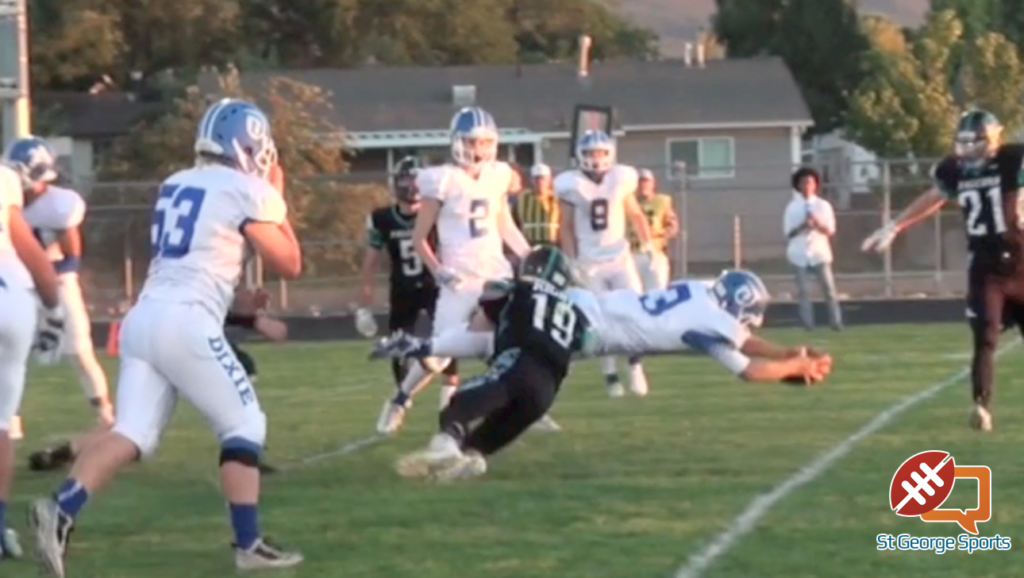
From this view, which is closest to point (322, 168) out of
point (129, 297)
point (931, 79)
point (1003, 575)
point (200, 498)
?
point (129, 297)

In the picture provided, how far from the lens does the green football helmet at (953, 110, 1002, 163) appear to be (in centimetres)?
1048

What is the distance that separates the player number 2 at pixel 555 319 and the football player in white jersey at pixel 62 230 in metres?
2.60

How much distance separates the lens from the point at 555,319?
8.91 metres

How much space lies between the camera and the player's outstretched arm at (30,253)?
7.73 meters

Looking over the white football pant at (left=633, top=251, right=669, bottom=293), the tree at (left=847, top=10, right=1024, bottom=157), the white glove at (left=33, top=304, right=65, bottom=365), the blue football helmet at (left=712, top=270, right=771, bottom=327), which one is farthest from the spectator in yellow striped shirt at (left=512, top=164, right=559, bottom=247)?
the tree at (left=847, top=10, right=1024, bottom=157)

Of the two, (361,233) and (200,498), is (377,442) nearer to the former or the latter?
(200,498)

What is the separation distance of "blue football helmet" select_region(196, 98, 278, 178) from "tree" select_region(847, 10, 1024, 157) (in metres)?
34.6

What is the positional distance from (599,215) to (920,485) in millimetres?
5284

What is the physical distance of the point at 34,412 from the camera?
13758mm

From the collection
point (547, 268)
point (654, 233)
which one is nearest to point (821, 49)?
point (654, 233)

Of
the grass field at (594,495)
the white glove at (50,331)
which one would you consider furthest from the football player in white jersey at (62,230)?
the white glove at (50,331)

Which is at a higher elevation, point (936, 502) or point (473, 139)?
point (473, 139)

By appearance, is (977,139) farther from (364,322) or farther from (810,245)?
(810,245)

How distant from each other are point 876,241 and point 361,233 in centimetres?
1833
